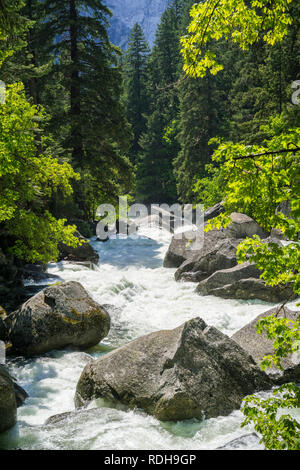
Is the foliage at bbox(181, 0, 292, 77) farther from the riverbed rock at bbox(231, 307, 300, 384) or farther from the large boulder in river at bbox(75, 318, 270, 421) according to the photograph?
the large boulder in river at bbox(75, 318, 270, 421)

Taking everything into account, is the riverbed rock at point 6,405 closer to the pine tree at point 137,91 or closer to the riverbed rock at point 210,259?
the riverbed rock at point 210,259

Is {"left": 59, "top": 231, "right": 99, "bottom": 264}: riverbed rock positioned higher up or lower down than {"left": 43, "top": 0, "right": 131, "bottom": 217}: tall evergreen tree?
lower down

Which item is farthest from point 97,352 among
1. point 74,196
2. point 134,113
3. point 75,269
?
point 134,113

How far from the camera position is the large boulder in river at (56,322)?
8.10 meters

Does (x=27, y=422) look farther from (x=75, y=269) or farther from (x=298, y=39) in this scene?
(x=298, y=39)

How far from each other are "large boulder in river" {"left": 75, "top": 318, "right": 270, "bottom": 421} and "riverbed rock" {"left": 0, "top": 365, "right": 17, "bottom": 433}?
1061mm

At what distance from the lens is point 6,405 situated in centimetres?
562

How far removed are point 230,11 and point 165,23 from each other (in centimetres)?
4981

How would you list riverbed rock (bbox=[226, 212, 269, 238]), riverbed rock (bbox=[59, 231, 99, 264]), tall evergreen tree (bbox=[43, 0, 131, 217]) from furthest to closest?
tall evergreen tree (bbox=[43, 0, 131, 217]), riverbed rock (bbox=[59, 231, 99, 264]), riverbed rock (bbox=[226, 212, 269, 238])

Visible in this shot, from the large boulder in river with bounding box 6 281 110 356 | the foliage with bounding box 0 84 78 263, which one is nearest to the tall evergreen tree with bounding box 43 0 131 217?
the foliage with bounding box 0 84 78 263

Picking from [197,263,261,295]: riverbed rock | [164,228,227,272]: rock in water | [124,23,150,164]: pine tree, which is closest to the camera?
[197,263,261,295]: riverbed rock

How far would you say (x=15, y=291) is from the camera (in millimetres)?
11094

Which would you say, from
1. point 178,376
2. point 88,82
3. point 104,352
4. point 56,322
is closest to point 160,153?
point 88,82

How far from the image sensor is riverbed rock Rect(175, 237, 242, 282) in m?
13.1
